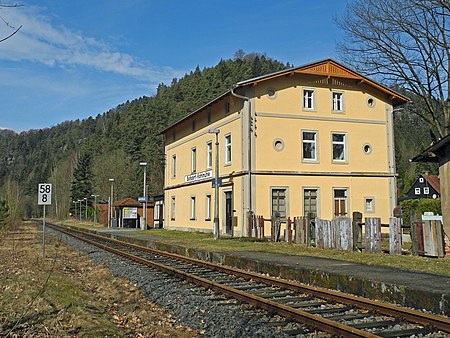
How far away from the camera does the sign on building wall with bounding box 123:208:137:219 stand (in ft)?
167

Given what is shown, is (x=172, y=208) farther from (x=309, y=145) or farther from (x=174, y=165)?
(x=309, y=145)

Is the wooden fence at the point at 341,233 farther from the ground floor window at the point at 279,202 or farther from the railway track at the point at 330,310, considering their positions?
the railway track at the point at 330,310

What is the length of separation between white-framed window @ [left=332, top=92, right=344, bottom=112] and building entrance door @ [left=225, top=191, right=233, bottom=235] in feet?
Answer: 27.1

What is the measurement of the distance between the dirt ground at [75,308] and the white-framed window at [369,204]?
19.6 metres

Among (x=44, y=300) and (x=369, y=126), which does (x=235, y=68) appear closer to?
(x=369, y=126)

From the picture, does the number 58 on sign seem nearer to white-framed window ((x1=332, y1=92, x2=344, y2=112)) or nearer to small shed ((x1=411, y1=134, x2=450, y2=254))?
small shed ((x1=411, y1=134, x2=450, y2=254))

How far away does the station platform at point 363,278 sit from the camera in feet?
27.1

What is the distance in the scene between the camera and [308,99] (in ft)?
94.2

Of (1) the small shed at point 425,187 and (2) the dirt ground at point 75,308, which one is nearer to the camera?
(2) the dirt ground at point 75,308

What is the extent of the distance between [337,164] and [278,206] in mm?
4593

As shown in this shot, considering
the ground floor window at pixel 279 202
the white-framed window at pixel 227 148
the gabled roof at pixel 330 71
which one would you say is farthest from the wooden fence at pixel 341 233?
the gabled roof at pixel 330 71

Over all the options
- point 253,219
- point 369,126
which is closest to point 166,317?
point 253,219

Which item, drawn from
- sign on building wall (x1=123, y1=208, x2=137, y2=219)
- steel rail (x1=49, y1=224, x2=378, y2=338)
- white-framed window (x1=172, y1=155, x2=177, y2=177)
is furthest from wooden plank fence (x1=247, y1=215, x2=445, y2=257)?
sign on building wall (x1=123, y1=208, x2=137, y2=219)

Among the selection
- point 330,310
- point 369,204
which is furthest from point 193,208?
point 330,310
